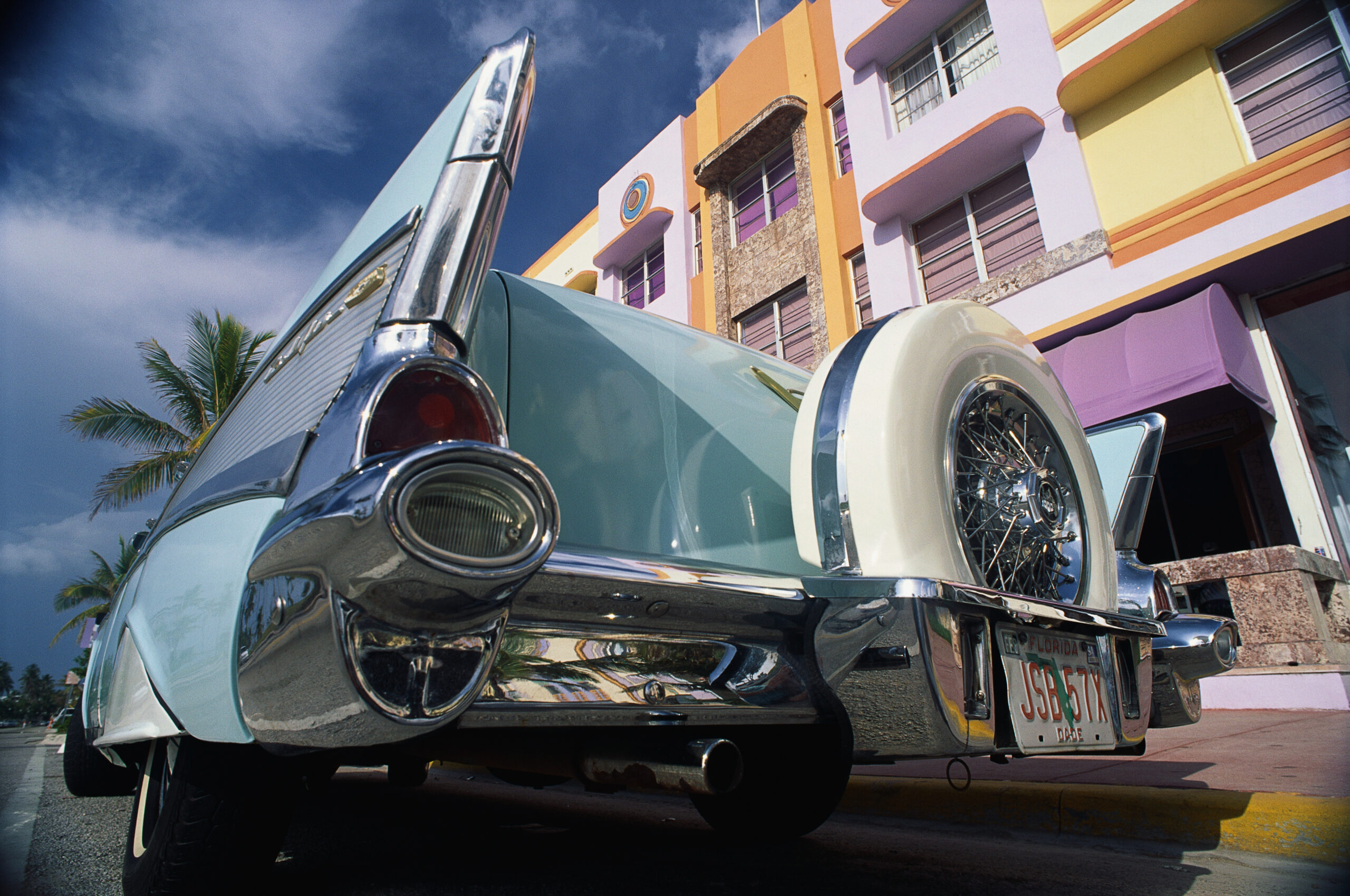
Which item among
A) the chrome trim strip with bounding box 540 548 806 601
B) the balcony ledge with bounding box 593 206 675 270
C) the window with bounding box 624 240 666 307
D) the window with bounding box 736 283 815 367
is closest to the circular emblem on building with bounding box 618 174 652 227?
the balcony ledge with bounding box 593 206 675 270

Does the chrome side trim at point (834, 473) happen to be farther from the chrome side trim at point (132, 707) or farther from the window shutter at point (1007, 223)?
the window shutter at point (1007, 223)

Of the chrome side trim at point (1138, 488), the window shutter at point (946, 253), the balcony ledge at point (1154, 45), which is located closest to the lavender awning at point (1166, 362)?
the window shutter at point (946, 253)

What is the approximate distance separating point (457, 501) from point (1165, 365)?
6826 millimetres

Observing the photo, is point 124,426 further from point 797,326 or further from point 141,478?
point 797,326

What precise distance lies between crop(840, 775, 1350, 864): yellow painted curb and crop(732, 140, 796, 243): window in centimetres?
976

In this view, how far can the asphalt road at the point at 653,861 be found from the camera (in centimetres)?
170

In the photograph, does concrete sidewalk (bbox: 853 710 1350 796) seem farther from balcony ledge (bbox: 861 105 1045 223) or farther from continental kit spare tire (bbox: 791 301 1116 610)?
balcony ledge (bbox: 861 105 1045 223)

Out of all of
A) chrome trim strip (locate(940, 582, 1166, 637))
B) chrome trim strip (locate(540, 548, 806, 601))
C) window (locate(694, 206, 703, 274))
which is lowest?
chrome trim strip (locate(940, 582, 1166, 637))

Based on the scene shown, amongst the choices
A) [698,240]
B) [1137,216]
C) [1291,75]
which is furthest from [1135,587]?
[698,240]

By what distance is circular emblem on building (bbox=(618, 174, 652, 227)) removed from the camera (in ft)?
44.5

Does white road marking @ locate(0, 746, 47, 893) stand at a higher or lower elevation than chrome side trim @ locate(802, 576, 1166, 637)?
lower

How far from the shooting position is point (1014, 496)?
1685 mm

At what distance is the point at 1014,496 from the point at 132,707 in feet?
6.37

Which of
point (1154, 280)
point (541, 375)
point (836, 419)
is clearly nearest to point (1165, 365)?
point (1154, 280)
